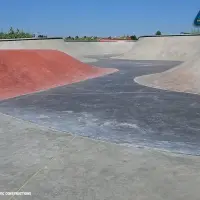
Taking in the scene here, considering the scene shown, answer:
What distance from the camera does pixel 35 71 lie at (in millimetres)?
21203

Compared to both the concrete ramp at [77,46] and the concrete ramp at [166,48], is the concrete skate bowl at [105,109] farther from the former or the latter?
the concrete ramp at [166,48]

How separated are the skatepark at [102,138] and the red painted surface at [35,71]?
138mm

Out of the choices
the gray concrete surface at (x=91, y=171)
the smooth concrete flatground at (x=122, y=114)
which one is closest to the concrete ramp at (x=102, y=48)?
the smooth concrete flatground at (x=122, y=114)

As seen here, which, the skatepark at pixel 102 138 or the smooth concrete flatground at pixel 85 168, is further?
the skatepark at pixel 102 138

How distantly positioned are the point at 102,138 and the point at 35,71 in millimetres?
14440

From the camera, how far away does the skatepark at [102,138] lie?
16.7 feet

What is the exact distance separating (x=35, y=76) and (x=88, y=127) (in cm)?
1241

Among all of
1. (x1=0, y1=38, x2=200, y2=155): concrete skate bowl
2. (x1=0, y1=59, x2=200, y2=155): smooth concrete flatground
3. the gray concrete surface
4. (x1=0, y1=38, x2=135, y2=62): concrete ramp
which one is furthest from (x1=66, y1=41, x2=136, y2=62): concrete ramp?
the gray concrete surface

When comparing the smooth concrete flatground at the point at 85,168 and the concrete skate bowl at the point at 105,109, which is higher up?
the smooth concrete flatground at the point at 85,168

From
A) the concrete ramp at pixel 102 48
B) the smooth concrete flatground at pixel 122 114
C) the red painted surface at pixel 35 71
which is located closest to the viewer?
the smooth concrete flatground at pixel 122 114

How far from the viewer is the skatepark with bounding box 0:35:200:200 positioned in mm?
5082

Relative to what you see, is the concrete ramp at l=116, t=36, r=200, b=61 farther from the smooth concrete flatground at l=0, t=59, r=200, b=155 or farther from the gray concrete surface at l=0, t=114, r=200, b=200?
the gray concrete surface at l=0, t=114, r=200, b=200

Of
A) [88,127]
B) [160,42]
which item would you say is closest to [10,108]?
[88,127]

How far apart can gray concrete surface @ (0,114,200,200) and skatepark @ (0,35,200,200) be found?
17 millimetres
